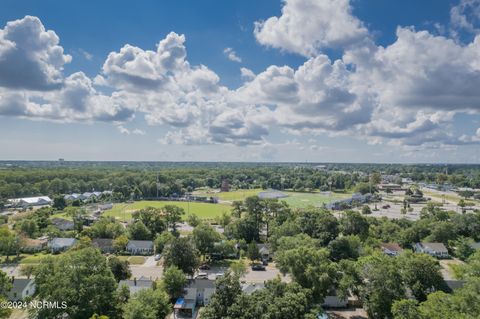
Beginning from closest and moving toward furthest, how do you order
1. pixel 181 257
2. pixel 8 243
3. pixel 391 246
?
1. pixel 181 257
2. pixel 8 243
3. pixel 391 246

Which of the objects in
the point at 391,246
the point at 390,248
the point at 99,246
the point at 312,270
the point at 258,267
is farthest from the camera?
the point at 99,246

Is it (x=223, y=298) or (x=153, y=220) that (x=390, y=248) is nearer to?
(x=223, y=298)

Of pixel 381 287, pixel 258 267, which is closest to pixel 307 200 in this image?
pixel 258 267

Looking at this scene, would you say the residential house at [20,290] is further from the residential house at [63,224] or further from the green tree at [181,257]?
the residential house at [63,224]

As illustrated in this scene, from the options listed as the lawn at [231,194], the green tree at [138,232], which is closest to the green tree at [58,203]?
the green tree at [138,232]

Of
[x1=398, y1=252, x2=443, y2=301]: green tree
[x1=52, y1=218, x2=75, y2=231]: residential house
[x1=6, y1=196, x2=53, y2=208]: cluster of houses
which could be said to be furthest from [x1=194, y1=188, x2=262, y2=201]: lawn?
[x1=398, y1=252, x2=443, y2=301]: green tree

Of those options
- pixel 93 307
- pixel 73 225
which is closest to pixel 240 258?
pixel 93 307
